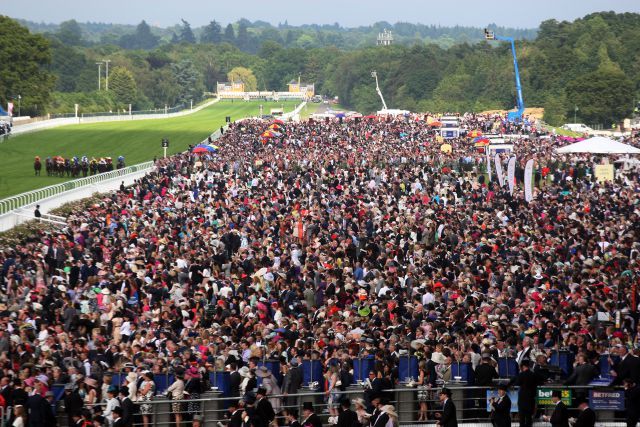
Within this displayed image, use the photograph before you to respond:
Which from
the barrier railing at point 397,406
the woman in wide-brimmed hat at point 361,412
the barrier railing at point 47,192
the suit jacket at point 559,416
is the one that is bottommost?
the barrier railing at point 47,192

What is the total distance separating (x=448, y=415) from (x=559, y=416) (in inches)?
54.7

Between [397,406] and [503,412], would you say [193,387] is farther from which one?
[503,412]

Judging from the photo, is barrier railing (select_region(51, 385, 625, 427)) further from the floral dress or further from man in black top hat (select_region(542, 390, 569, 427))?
man in black top hat (select_region(542, 390, 569, 427))

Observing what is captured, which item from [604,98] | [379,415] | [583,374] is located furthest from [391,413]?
[604,98]

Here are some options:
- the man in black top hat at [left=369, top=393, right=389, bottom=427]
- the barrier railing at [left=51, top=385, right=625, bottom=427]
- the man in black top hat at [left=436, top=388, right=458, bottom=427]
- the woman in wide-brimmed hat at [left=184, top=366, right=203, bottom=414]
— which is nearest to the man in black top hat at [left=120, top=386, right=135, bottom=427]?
the barrier railing at [left=51, top=385, right=625, bottom=427]

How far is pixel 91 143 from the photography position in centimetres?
8344

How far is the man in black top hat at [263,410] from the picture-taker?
14719 millimetres

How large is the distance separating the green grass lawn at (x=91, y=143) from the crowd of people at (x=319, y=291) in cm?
1943

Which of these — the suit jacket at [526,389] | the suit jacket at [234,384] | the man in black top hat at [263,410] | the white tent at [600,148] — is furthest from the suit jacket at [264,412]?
the white tent at [600,148]

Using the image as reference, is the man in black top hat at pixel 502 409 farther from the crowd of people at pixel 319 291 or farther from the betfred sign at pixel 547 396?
the betfred sign at pixel 547 396

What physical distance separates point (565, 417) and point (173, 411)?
5094 mm

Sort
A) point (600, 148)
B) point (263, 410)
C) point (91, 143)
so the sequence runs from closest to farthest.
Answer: point (263, 410)
point (600, 148)
point (91, 143)

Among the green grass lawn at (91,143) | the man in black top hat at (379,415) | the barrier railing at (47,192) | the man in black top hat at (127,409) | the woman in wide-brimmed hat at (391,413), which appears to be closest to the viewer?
the woman in wide-brimmed hat at (391,413)

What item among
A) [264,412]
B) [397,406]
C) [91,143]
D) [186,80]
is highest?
[264,412]
